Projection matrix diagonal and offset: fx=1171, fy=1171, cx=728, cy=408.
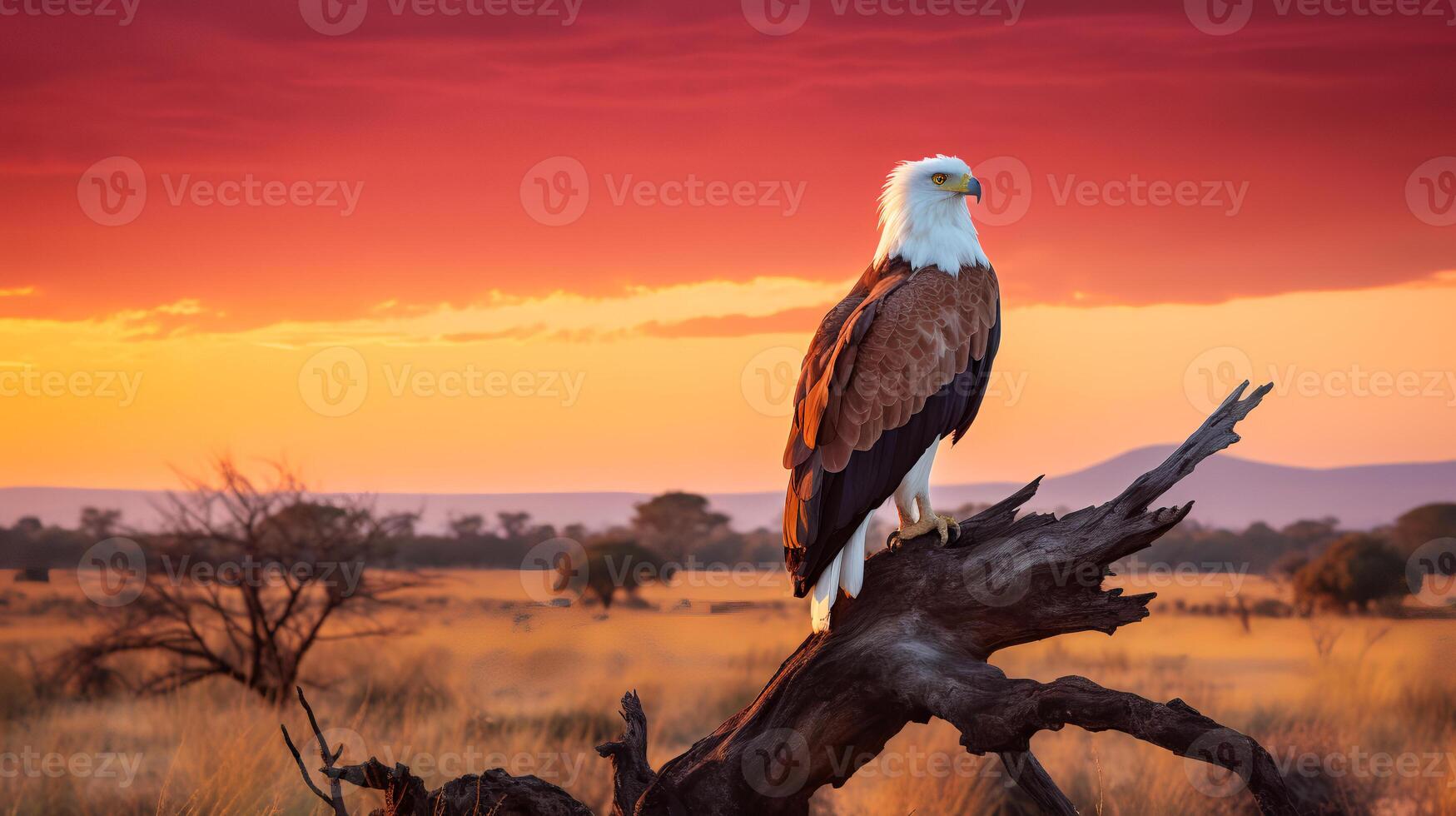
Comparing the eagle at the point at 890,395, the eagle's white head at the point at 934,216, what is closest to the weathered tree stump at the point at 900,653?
the eagle at the point at 890,395

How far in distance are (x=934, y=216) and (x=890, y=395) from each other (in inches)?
55.3

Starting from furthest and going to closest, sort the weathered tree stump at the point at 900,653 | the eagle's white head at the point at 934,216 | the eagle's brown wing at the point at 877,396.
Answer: the eagle's white head at the point at 934,216, the eagle's brown wing at the point at 877,396, the weathered tree stump at the point at 900,653

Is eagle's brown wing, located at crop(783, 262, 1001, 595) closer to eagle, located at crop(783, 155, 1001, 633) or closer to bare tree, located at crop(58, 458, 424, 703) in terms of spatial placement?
eagle, located at crop(783, 155, 1001, 633)

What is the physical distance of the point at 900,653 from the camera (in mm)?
6242

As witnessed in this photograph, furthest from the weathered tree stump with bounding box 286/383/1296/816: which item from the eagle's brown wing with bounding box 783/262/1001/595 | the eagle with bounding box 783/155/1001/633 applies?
the eagle's brown wing with bounding box 783/262/1001/595

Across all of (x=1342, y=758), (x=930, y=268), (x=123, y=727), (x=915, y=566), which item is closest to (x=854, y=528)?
(x=915, y=566)

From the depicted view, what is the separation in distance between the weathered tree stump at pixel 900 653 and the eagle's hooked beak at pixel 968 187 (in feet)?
6.24

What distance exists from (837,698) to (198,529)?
10.2 m

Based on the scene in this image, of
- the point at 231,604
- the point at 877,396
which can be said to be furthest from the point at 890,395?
the point at 231,604

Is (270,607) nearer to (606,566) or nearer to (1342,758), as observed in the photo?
(606,566)

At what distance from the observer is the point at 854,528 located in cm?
648

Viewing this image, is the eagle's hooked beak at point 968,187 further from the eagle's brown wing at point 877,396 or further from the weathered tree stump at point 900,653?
the weathered tree stump at point 900,653

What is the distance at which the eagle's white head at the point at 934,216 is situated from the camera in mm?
7262

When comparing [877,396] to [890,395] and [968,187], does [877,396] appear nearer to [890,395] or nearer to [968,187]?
[890,395]
